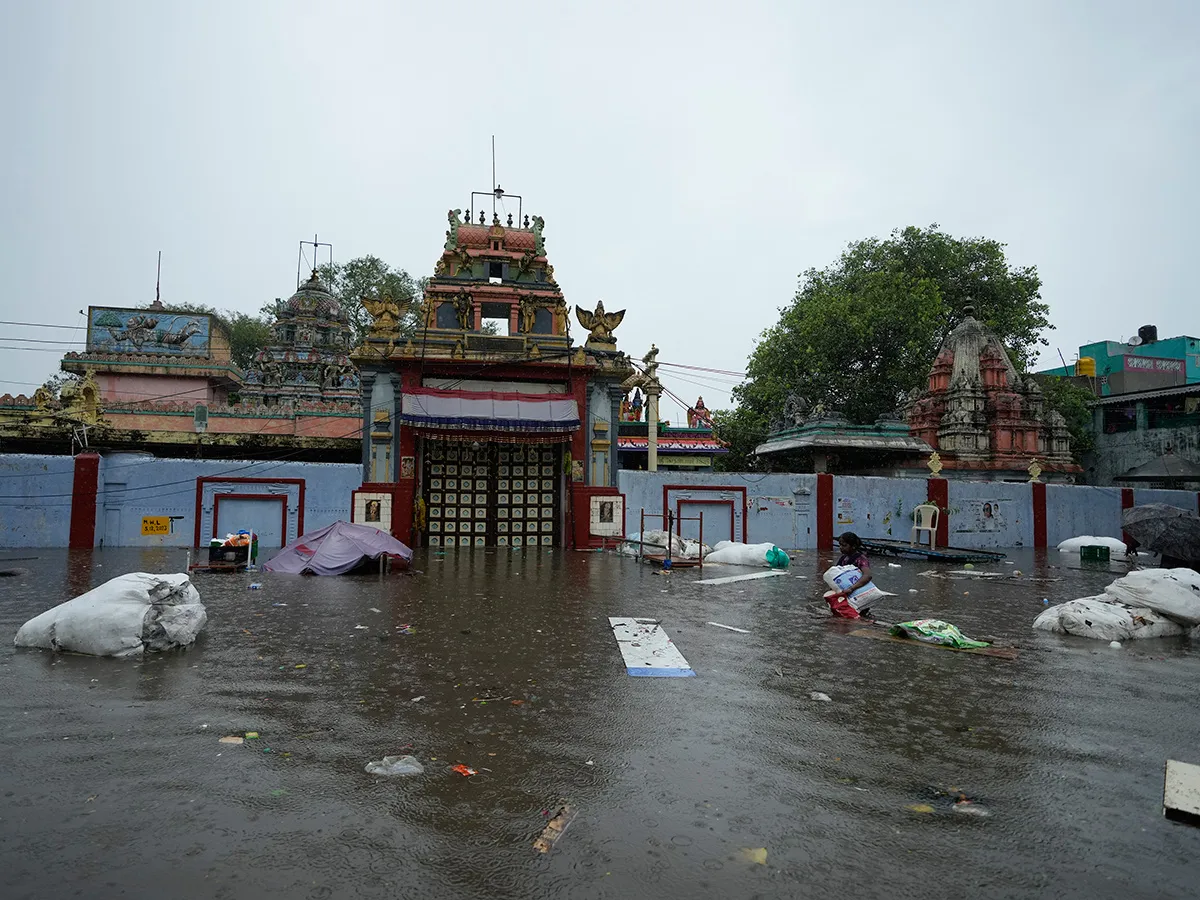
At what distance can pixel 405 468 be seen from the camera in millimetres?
18656

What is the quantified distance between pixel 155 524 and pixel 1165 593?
2052cm

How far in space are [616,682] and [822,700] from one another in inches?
63.6

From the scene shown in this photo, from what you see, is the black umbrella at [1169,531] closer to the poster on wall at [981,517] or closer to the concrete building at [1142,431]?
the poster on wall at [981,517]

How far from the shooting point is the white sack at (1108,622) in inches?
308

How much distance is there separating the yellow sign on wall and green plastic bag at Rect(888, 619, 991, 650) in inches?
695

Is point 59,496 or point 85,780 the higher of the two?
point 59,496

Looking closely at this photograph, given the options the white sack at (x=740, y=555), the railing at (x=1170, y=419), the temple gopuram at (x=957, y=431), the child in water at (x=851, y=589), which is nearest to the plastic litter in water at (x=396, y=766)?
the child in water at (x=851, y=589)

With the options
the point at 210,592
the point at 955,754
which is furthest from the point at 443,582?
the point at 955,754

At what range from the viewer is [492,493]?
65.2ft

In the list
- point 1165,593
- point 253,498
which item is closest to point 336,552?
point 253,498

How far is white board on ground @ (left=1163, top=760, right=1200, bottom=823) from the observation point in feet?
11.0

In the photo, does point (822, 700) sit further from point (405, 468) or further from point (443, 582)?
point (405, 468)

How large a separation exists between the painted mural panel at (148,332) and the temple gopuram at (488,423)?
11990mm

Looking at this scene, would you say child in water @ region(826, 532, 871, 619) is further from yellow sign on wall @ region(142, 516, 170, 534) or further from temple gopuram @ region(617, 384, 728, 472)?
temple gopuram @ region(617, 384, 728, 472)
